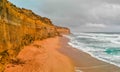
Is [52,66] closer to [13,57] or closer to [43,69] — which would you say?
[43,69]

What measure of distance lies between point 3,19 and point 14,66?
335cm

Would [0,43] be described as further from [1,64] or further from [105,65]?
[105,65]

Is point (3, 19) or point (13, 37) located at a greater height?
point (3, 19)

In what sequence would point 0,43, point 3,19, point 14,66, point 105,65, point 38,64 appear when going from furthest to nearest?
1. point 105,65
2. point 38,64
3. point 14,66
4. point 3,19
5. point 0,43

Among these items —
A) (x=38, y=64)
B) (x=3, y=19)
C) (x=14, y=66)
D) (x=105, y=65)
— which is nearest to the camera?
(x=3, y=19)

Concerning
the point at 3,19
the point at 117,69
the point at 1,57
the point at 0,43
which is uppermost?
the point at 3,19

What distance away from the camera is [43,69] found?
1456 cm

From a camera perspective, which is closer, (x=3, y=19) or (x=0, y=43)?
(x=0, y=43)

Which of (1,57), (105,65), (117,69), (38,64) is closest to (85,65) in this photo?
(105,65)

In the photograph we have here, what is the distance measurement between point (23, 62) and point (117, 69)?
6610 millimetres

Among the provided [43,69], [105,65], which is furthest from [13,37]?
[105,65]

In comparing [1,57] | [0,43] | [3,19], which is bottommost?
[1,57]

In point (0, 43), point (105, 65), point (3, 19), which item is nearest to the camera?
point (0, 43)

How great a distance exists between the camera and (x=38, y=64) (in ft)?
51.7
